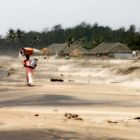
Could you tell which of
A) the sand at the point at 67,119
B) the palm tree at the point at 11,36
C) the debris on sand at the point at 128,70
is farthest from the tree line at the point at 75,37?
the sand at the point at 67,119

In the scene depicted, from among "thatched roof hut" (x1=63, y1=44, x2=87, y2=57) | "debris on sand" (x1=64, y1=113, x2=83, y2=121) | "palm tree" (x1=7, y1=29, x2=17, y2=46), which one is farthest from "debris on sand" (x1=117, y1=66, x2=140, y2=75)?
"palm tree" (x1=7, y1=29, x2=17, y2=46)

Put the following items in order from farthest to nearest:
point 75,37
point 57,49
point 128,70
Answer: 1. point 75,37
2. point 57,49
3. point 128,70

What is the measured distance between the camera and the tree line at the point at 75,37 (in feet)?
417

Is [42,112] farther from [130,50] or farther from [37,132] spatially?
[130,50]

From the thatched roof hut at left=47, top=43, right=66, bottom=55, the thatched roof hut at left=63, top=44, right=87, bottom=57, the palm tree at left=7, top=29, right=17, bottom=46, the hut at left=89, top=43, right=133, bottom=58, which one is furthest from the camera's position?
the palm tree at left=7, top=29, right=17, bottom=46

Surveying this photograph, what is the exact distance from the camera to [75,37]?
155625 mm

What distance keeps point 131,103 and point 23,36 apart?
444 feet

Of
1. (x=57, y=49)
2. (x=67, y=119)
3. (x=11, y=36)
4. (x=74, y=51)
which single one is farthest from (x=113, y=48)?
(x=67, y=119)

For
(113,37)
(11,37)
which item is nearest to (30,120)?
(11,37)

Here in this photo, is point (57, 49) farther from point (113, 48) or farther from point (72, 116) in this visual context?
point (72, 116)

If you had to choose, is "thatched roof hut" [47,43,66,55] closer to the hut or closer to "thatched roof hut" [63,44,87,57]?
"thatched roof hut" [63,44,87,57]

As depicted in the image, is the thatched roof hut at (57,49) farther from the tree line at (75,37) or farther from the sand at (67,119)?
the sand at (67,119)

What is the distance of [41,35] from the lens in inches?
6673

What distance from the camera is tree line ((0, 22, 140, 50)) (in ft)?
417
